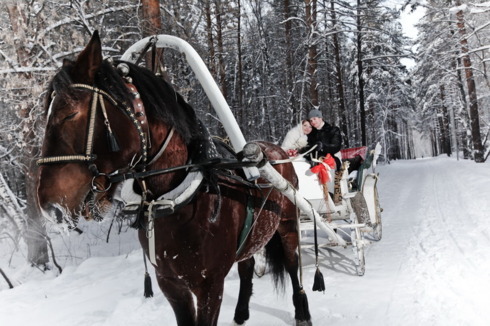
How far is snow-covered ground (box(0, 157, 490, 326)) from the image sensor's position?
405 cm

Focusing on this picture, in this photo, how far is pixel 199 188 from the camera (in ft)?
7.82

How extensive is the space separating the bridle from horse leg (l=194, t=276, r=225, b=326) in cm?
94

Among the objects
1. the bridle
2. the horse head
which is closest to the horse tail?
the bridle

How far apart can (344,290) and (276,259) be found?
1.16 meters

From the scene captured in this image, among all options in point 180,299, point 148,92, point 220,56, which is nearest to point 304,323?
point 180,299

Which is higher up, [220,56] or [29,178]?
[220,56]

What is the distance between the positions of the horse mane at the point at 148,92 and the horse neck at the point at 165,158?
0.18 ft

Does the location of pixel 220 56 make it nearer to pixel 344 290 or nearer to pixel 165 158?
pixel 344 290

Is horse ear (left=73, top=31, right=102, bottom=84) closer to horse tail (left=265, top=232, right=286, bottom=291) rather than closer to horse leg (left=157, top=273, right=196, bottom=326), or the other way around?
horse leg (left=157, top=273, right=196, bottom=326)

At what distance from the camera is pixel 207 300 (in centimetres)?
249

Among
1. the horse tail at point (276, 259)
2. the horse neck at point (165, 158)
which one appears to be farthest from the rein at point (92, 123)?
the horse tail at point (276, 259)

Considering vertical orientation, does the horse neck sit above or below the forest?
below

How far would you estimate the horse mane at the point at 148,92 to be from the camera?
1844 mm

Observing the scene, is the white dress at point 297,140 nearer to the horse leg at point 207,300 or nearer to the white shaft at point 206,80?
the white shaft at point 206,80
